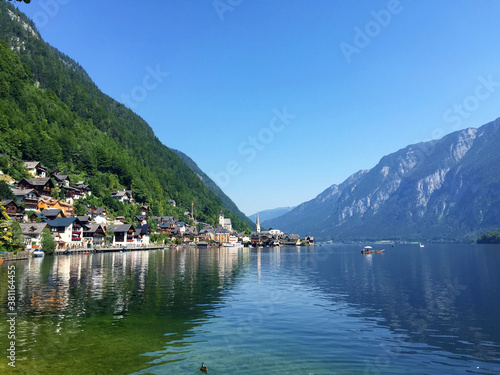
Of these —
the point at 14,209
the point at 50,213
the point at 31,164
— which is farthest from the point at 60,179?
the point at 14,209

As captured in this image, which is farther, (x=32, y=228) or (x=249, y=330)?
(x=32, y=228)

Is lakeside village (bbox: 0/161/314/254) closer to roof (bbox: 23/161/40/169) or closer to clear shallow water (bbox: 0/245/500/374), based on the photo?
roof (bbox: 23/161/40/169)

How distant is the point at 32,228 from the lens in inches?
4102

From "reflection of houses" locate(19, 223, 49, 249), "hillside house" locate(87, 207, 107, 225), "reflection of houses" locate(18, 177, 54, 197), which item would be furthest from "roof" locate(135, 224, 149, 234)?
"reflection of houses" locate(19, 223, 49, 249)

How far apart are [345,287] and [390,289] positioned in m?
5.95

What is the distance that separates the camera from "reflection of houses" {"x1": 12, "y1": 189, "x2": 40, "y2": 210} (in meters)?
119

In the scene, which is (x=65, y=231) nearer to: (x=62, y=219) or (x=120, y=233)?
(x=62, y=219)

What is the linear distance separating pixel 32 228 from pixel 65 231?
2112 cm

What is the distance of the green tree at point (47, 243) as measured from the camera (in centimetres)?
10525

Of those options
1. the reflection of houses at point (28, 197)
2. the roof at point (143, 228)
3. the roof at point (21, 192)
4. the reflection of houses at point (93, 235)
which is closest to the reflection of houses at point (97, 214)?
the reflection of houses at point (93, 235)

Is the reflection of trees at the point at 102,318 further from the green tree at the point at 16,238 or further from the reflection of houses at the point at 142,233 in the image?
the reflection of houses at the point at 142,233

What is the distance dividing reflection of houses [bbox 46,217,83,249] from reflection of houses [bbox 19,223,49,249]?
13196mm

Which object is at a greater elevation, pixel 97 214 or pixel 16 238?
pixel 97 214

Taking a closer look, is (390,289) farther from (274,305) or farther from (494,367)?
(494,367)
